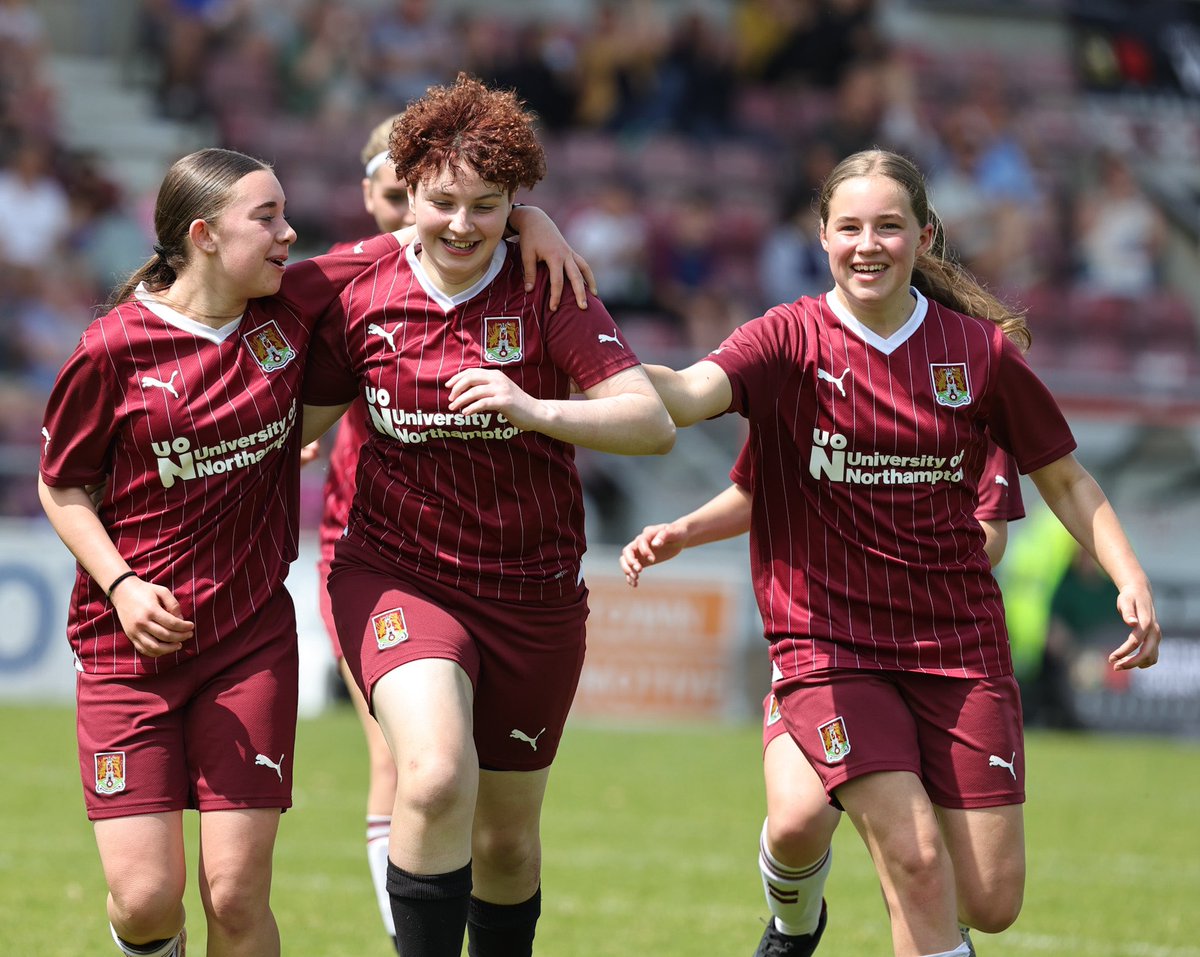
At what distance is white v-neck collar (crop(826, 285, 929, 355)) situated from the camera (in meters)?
4.39

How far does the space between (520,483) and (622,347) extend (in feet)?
1.38

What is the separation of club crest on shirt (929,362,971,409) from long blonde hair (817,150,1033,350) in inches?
13.8

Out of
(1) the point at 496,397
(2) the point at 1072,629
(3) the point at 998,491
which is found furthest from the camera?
(2) the point at 1072,629

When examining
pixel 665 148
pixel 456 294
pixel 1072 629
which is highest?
pixel 665 148

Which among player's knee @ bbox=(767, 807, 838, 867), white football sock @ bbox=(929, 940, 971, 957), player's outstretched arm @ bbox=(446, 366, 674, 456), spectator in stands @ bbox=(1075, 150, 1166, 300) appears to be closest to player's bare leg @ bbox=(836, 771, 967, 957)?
white football sock @ bbox=(929, 940, 971, 957)

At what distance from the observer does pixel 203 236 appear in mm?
4184

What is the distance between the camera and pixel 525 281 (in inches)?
168

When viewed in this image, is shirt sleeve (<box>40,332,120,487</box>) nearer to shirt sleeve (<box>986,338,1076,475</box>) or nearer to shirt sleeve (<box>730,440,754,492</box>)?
shirt sleeve (<box>730,440,754,492</box>)

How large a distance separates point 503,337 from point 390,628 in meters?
0.77

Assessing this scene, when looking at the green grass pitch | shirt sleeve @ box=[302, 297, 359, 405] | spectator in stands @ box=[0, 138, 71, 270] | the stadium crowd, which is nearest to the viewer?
shirt sleeve @ box=[302, 297, 359, 405]

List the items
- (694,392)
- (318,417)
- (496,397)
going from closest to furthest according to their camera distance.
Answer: (496,397), (694,392), (318,417)

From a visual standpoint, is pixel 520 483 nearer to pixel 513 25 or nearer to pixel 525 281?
pixel 525 281

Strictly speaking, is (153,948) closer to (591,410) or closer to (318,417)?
(318,417)

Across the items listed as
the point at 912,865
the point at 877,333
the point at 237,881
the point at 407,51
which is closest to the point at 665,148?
the point at 407,51
